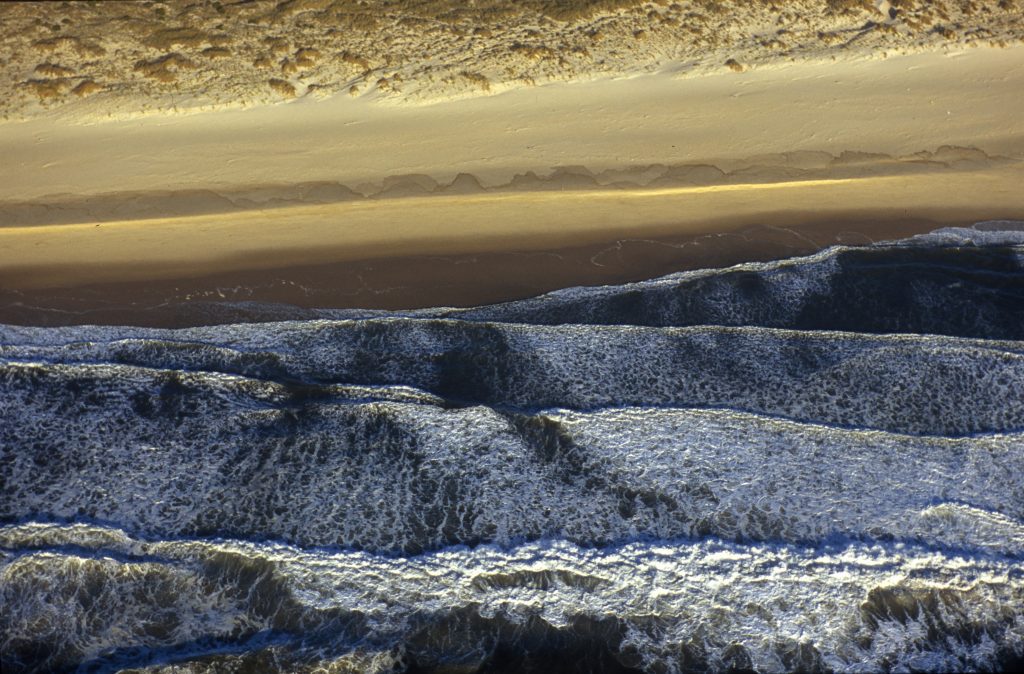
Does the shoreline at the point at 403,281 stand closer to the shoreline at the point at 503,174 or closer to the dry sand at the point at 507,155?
the shoreline at the point at 503,174

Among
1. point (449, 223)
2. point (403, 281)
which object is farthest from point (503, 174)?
point (403, 281)

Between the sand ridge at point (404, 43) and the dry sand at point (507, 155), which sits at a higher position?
the sand ridge at point (404, 43)

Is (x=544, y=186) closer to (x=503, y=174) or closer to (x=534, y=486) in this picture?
(x=503, y=174)

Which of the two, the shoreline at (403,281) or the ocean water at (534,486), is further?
the shoreline at (403,281)

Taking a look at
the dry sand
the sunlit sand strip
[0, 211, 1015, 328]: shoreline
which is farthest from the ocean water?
the dry sand

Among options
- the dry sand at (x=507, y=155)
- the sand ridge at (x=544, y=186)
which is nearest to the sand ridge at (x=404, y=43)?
the dry sand at (x=507, y=155)

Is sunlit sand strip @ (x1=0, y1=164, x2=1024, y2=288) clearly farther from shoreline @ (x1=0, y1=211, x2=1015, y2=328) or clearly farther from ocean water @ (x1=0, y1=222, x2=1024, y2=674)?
ocean water @ (x1=0, y1=222, x2=1024, y2=674)
